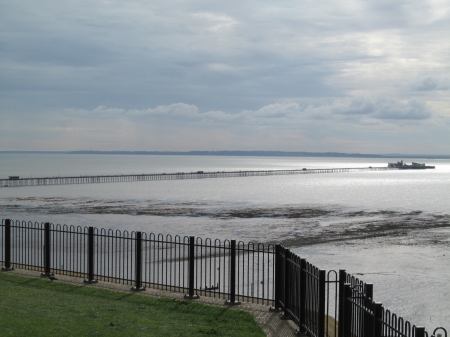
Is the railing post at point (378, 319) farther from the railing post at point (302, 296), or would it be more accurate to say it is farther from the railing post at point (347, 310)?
the railing post at point (302, 296)

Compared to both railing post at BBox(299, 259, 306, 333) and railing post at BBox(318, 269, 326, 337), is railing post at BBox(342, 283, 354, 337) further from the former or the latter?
railing post at BBox(299, 259, 306, 333)

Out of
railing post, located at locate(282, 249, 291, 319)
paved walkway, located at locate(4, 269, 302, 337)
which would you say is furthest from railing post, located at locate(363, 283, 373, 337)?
railing post, located at locate(282, 249, 291, 319)

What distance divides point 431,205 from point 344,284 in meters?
66.8

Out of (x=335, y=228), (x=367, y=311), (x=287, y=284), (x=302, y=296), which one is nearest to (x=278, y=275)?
(x=287, y=284)

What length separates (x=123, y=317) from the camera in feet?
38.4

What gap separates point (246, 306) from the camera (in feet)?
43.7

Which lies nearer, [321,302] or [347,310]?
[347,310]

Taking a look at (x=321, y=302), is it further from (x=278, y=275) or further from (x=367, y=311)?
(x=278, y=275)

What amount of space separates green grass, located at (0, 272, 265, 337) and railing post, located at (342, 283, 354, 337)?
2.72 meters

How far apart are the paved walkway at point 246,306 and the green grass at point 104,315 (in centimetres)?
29

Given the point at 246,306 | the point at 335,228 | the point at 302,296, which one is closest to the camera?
the point at 302,296

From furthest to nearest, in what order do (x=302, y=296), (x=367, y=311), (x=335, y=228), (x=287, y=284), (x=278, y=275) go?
1. (x=335, y=228)
2. (x=278, y=275)
3. (x=287, y=284)
4. (x=302, y=296)
5. (x=367, y=311)

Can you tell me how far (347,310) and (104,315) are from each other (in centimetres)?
573

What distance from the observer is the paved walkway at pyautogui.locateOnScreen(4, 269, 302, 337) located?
1154 centimetres
